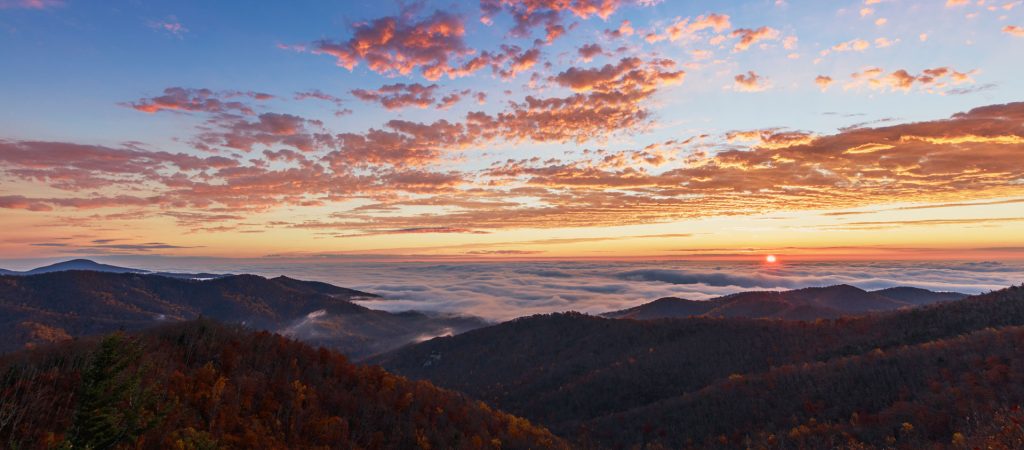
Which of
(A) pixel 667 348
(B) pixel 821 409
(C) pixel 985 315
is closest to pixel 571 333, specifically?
(A) pixel 667 348

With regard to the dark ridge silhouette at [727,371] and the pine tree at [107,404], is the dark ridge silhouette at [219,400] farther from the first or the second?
the dark ridge silhouette at [727,371]

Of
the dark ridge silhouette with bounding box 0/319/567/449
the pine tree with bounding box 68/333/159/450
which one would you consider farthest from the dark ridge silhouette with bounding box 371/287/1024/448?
the pine tree with bounding box 68/333/159/450

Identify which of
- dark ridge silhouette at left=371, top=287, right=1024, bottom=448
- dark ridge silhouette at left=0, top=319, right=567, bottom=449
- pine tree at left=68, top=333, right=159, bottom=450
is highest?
pine tree at left=68, top=333, right=159, bottom=450

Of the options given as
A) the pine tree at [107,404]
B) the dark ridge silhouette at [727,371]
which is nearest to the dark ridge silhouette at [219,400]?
the pine tree at [107,404]

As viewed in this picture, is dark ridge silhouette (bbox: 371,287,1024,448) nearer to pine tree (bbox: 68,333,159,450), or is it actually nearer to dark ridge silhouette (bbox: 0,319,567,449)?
dark ridge silhouette (bbox: 0,319,567,449)

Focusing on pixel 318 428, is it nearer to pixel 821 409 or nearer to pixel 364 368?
pixel 364 368
